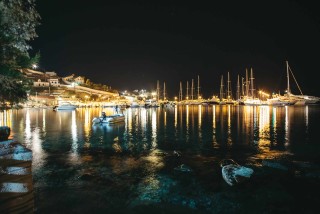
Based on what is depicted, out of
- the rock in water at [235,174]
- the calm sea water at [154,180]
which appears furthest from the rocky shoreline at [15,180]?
the rock in water at [235,174]

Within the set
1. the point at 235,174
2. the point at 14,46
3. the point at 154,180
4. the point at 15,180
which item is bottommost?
the point at 154,180

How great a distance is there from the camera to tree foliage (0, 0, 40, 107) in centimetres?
836

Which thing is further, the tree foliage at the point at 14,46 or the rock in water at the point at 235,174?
the rock in water at the point at 235,174

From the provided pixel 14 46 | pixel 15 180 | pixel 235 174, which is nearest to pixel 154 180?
pixel 235 174

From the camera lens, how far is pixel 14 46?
8953 millimetres

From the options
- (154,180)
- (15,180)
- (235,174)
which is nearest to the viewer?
(15,180)

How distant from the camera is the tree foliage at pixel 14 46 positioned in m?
8.36

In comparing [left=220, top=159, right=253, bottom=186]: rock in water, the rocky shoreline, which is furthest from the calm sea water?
the rocky shoreline

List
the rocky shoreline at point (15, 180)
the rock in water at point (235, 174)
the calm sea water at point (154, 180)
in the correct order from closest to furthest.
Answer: the rocky shoreline at point (15, 180)
the calm sea water at point (154, 180)
the rock in water at point (235, 174)

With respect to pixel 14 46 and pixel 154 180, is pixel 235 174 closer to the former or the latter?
pixel 154 180

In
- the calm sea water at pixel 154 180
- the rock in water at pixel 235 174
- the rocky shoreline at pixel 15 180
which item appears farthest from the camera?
the rock in water at pixel 235 174

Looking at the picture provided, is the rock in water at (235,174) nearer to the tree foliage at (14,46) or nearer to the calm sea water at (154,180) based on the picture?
the calm sea water at (154,180)

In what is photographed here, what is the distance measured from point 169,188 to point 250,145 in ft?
37.9

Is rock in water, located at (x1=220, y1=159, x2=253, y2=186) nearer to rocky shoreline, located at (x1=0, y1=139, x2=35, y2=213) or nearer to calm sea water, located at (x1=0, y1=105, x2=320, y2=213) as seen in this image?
calm sea water, located at (x1=0, y1=105, x2=320, y2=213)
